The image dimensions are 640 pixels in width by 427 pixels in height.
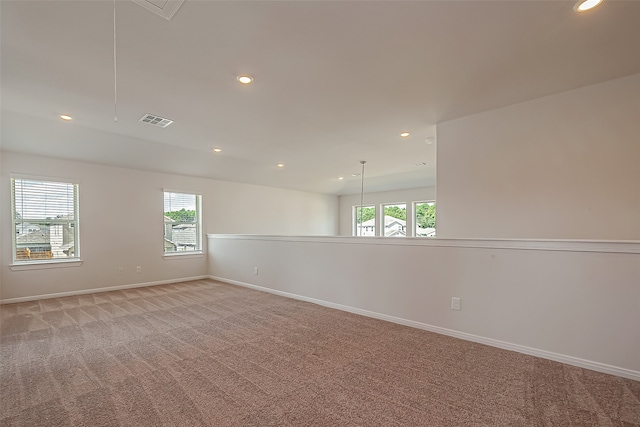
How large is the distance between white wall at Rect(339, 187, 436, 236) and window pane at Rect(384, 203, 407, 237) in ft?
0.57

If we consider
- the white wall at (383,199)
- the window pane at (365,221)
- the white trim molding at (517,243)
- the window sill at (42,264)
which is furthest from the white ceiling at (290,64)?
the window pane at (365,221)

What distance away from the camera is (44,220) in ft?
16.4

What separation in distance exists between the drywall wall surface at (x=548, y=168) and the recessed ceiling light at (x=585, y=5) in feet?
4.87

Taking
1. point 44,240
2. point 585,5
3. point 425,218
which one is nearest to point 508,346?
point 585,5

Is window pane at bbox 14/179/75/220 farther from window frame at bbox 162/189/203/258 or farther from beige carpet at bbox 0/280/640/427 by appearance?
beige carpet at bbox 0/280/640/427

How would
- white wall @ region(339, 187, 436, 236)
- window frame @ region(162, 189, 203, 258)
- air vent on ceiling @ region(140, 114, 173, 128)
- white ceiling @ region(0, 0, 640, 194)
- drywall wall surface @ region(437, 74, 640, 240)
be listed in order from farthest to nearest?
white wall @ region(339, 187, 436, 236) → window frame @ region(162, 189, 203, 258) → air vent on ceiling @ region(140, 114, 173, 128) → drywall wall surface @ region(437, 74, 640, 240) → white ceiling @ region(0, 0, 640, 194)

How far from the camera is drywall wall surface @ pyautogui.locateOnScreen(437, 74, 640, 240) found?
292cm

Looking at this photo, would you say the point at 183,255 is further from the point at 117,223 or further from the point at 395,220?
the point at 395,220

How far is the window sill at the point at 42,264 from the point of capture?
469cm

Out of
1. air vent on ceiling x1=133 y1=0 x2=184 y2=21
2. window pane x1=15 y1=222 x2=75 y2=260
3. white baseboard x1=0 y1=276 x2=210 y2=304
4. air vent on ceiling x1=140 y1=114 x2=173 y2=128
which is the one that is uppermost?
air vent on ceiling x1=133 y1=0 x2=184 y2=21

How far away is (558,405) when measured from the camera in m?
1.96

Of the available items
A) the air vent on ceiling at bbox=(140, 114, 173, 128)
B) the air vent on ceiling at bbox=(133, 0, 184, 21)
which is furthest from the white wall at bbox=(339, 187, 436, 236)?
the air vent on ceiling at bbox=(133, 0, 184, 21)

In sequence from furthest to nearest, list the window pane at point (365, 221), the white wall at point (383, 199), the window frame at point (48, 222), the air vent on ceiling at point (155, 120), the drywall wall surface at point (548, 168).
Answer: the window pane at point (365, 221) < the white wall at point (383, 199) < the window frame at point (48, 222) < the air vent on ceiling at point (155, 120) < the drywall wall surface at point (548, 168)

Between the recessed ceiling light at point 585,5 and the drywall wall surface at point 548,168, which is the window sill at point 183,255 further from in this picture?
the recessed ceiling light at point 585,5
